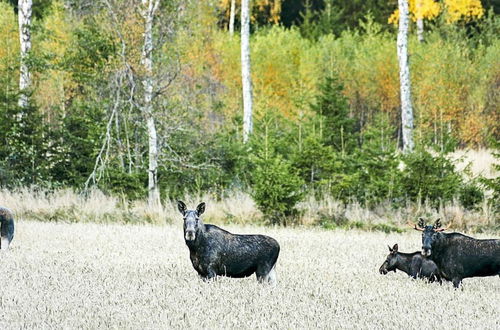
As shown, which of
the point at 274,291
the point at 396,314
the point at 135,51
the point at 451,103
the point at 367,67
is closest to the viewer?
the point at 396,314

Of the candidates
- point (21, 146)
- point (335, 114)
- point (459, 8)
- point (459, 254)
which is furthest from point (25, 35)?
point (459, 8)

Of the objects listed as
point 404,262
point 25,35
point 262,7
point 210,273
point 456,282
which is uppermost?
point 262,7

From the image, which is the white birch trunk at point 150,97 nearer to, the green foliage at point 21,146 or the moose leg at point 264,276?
the green foliage at point 21,146

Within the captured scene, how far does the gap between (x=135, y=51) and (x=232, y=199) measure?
5569 millimetres

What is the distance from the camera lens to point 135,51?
24469 mm

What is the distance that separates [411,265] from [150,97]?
41.5 ft

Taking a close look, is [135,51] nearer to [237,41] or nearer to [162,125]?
[162,125]

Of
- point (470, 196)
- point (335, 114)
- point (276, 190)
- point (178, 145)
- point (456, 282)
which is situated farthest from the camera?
point (335, 114)

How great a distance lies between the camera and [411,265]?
13516mm

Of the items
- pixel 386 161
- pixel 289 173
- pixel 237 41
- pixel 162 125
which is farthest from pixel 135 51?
pixel 237 41

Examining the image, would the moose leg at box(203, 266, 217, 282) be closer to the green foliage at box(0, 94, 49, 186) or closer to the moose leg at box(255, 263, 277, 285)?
the moose leg at box(255, 263, 277, 285)

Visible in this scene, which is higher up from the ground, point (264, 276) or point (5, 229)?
point (5, 229)

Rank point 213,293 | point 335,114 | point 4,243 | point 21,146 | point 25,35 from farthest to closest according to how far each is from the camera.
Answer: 1. point 25,35
2. point 335,114
3. point 21,146
4. point 4,243
5. point 213,293

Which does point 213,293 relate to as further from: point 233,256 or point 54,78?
point 54,78
